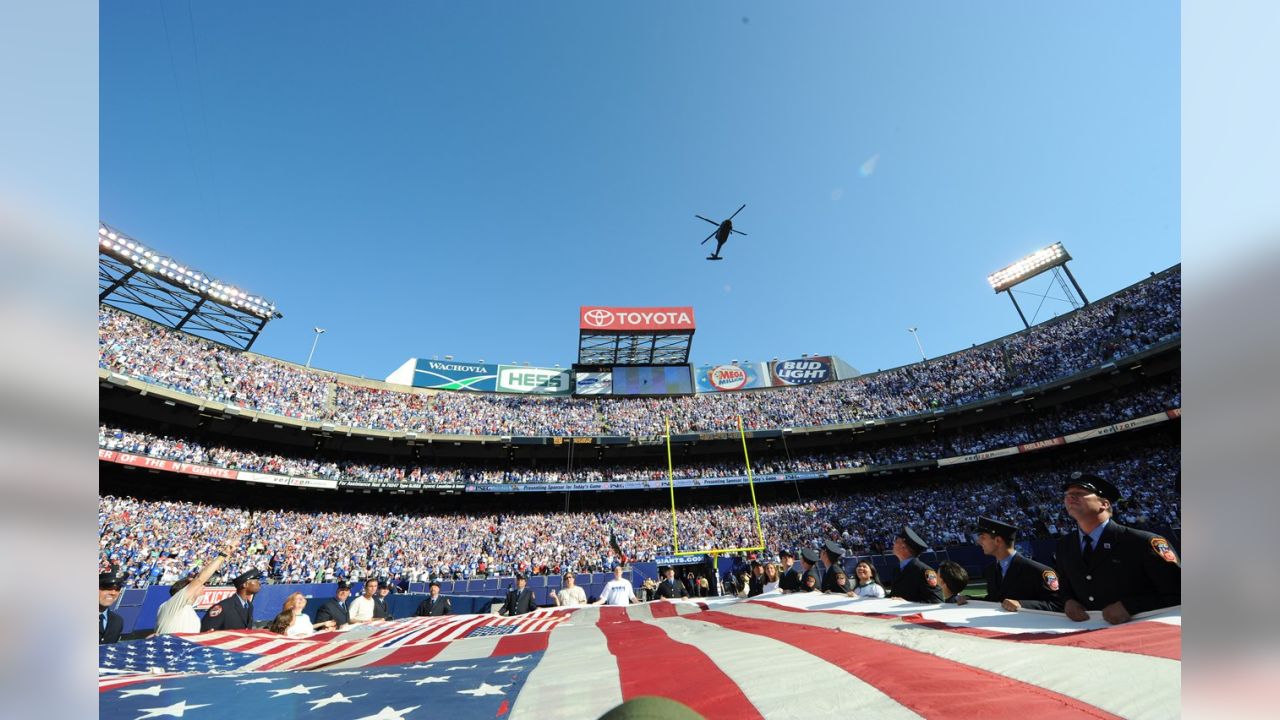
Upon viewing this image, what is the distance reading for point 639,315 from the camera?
4031cm

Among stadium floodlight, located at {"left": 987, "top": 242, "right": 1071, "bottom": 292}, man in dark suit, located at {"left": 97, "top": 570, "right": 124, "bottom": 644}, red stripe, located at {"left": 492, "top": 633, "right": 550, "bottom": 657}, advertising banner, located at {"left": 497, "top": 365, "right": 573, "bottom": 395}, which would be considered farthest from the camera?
advertising banner, located at {"left": 497, "top": 365, "right": 573, "bottom": 395}

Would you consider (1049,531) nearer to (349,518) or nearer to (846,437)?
(846,437)

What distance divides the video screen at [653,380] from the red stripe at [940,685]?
3956cm

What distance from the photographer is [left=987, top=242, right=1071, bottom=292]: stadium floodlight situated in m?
37.9

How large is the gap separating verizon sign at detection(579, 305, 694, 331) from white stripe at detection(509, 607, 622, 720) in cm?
3497

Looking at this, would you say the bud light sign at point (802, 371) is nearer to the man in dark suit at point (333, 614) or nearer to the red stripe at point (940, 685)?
the man in dark suit at point (333, 614)

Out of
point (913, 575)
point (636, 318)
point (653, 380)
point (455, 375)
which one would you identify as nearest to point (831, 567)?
point (913, 575)

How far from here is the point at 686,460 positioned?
39281 millimetres

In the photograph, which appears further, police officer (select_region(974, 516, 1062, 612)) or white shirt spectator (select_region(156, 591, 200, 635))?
white shirt spectator (select_region(156, 591, 200, 635))

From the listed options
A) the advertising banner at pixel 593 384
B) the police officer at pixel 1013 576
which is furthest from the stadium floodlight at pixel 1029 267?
the police officer at pixel 1013 576

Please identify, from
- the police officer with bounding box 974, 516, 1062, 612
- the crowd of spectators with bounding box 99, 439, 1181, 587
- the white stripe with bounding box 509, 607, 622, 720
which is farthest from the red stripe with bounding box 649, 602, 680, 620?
the crowd of spectators with bounding box 99, 439, 1181, 587

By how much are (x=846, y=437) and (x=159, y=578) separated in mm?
42103

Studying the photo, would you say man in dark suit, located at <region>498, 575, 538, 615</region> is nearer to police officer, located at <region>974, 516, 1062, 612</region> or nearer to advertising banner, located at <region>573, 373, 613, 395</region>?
police officer, located at <region>974, 516, 1062, 612</region>

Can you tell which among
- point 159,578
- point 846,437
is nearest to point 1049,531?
point 846,437
